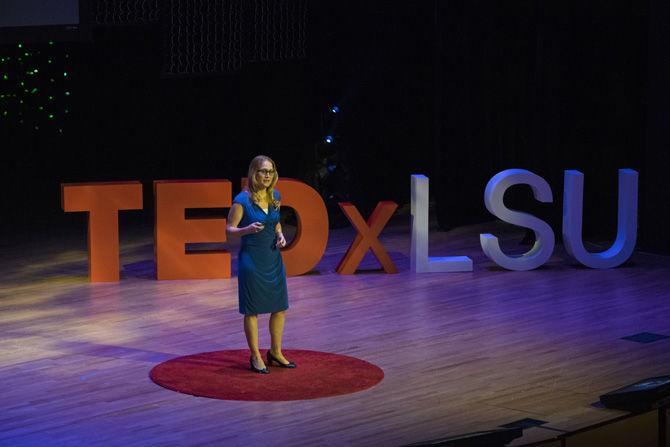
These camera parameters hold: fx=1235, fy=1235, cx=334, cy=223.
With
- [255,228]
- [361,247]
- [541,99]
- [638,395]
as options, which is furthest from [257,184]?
[541,99]

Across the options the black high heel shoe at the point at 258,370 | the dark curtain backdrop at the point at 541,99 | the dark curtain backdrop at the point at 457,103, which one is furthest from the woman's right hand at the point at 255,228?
the dark curtain backdrop at the point at 541,99

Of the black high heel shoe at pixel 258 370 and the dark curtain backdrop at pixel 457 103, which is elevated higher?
the dark curtain backdrop at pixel 457 103

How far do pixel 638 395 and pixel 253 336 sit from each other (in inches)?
89.2

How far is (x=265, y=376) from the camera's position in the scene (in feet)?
23.6

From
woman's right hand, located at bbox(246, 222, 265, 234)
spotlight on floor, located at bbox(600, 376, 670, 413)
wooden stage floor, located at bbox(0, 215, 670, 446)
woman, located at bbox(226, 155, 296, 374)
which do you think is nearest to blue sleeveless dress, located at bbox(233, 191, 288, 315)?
woman, located at bbox(226, 155, 296, 374)

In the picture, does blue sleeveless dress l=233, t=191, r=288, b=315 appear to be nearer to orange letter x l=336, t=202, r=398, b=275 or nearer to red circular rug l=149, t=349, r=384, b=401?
red circular rug l=149, t=349, r=384, b=401

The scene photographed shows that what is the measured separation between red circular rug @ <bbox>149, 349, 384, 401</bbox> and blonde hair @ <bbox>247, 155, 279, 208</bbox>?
1.01 meters

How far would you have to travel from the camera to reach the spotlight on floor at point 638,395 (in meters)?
5.95

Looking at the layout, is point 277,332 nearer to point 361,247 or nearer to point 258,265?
point 258,265

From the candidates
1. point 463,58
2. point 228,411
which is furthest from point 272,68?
point 228,411

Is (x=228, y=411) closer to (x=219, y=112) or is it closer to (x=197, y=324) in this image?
(x=197, y=324)

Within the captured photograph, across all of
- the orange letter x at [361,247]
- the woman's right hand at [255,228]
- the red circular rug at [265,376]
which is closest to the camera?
the red circular rug at [265,376]

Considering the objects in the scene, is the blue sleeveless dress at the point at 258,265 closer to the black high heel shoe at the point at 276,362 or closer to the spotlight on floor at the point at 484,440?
the black high heel shoe at the point at 276,362

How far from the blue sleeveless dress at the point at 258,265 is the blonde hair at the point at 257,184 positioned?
37 mm
